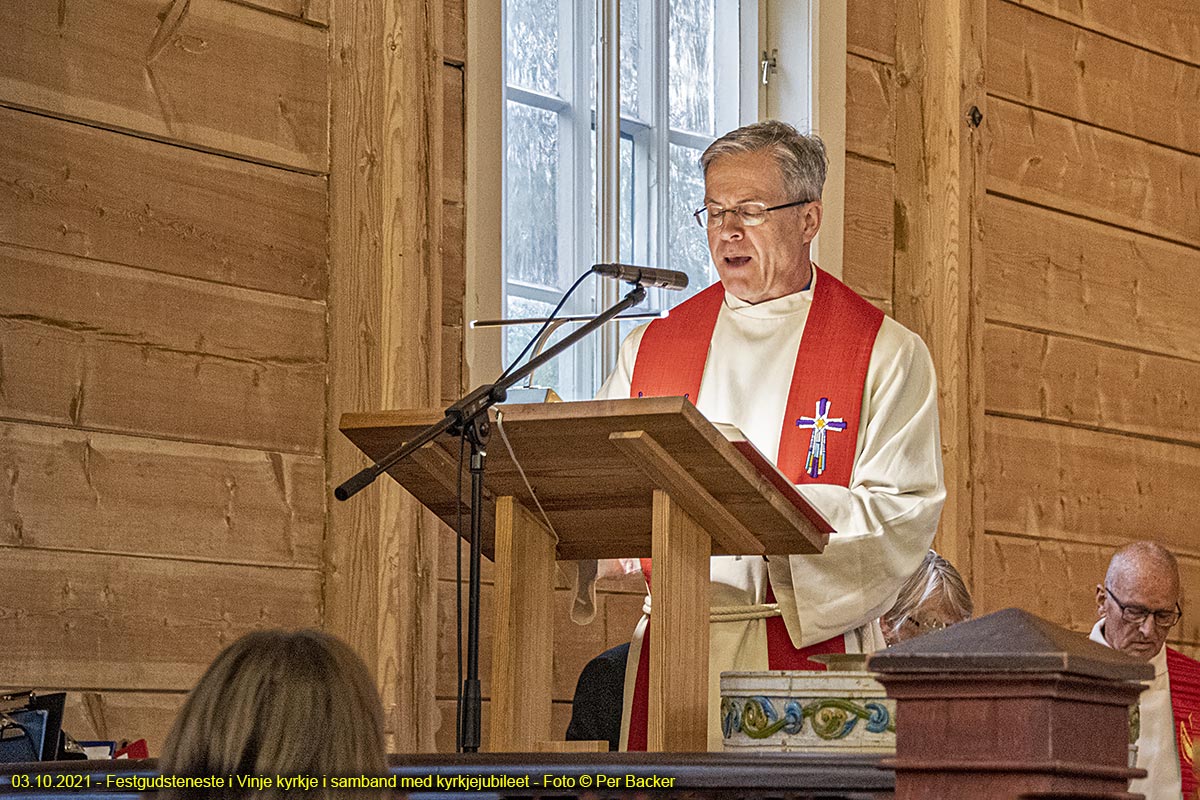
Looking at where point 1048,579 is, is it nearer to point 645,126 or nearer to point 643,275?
point 645,126

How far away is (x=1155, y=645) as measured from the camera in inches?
222

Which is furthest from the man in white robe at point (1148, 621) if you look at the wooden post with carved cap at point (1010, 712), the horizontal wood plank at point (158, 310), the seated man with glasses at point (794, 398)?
the wooden post with carved cap at point (1010, 712)

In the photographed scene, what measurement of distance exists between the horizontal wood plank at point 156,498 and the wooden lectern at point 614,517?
1031 mm

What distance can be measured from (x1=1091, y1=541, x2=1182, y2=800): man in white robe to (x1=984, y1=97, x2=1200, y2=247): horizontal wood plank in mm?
1395

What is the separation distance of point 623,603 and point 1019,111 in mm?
2290

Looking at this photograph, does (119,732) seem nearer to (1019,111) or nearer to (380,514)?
(380,514)

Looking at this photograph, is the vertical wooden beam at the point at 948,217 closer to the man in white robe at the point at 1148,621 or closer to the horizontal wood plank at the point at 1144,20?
the horizontal wood plank at the point at 1144,20

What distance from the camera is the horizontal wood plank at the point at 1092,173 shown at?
6488 mm

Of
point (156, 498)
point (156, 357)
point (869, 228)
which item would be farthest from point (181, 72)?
point (869, 228)

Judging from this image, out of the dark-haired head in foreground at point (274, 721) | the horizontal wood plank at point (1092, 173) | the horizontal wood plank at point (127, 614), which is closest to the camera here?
the dark-haired head in foreground at point (274, 721)

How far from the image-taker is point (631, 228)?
580 centimetres

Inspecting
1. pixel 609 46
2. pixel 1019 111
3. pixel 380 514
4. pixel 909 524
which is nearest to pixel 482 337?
pixel 380 514

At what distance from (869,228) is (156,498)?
2.64 m

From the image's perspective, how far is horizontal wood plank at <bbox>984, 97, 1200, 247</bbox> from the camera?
6488 mm
